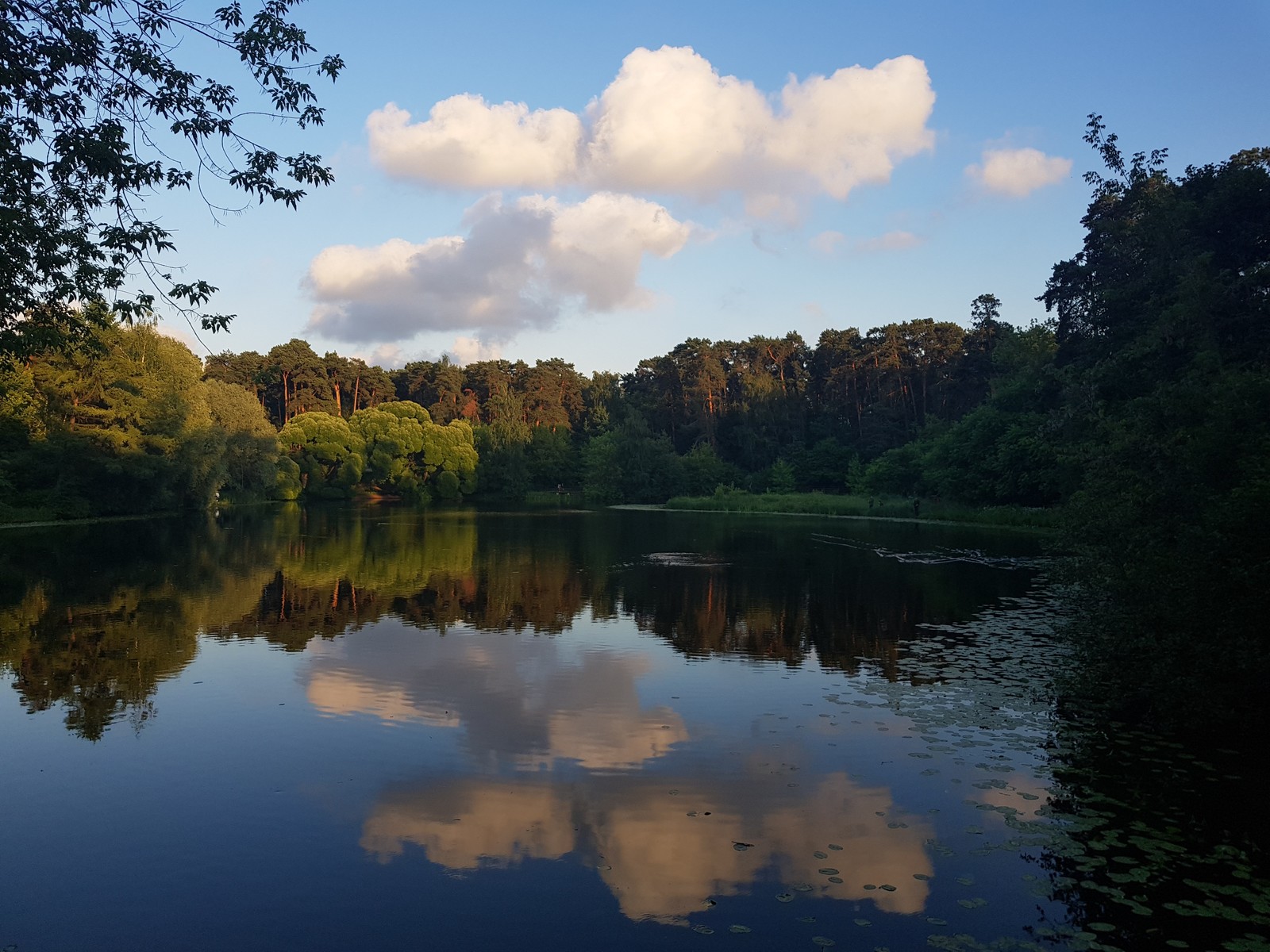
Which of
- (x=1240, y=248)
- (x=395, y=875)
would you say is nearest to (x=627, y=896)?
(x=395, y=875)

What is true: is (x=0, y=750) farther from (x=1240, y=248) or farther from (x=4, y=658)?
(x=1240, y=248)

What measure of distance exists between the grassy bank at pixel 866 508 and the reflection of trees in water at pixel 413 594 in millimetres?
17443

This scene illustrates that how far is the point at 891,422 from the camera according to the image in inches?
3834

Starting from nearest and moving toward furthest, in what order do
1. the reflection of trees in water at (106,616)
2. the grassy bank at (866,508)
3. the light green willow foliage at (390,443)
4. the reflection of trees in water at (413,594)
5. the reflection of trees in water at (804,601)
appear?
the reflection of trees in water at (106,616), the reflection of trees in water at (413,594), the reflection of trees in water at (804,601), the grassy bank at (866,508), the light green willow foliage at (390,443)

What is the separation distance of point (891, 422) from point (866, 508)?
28757 mm

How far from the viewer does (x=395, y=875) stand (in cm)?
804

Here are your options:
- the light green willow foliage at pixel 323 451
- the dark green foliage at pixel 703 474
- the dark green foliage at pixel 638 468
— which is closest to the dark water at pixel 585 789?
the dark green foliage at pixel 638 468

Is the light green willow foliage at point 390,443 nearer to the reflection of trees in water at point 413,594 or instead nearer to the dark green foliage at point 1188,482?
the reflection of trees in water at point 413,594

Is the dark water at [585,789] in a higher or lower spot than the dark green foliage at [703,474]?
lower

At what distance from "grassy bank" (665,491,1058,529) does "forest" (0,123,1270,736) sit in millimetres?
1720

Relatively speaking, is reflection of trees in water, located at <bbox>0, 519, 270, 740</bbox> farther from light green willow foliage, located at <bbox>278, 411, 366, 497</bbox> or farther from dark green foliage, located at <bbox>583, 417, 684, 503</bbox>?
dark green foliage, located at <bbox>583, 417, 684, 503</bbox>

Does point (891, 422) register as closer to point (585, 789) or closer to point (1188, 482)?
point (1188, 482)

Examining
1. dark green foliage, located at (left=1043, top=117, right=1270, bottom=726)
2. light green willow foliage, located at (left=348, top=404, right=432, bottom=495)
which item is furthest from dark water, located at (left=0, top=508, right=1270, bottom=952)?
light green willow foliage, located at (left=348, top=404, right=432, bottom=495)

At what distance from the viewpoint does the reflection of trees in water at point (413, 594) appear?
1770 cm
